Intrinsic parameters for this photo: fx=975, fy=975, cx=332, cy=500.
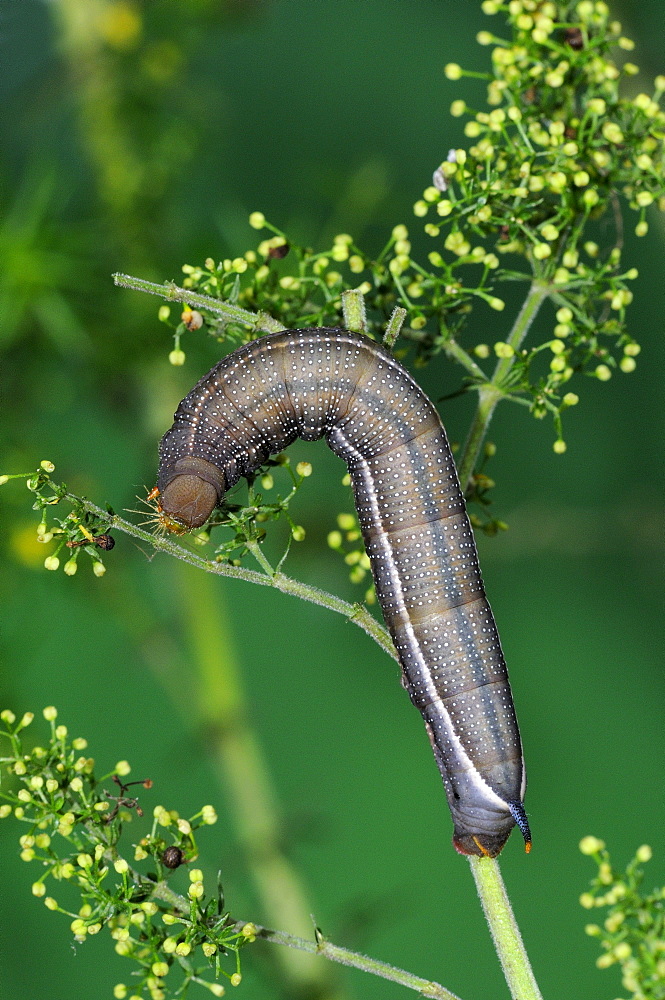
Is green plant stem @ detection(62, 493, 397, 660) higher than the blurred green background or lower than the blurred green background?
lower

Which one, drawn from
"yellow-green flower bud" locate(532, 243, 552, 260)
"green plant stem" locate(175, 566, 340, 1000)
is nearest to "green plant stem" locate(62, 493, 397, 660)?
"yellow-green flower bud" locate(532, 243, 552, 260)

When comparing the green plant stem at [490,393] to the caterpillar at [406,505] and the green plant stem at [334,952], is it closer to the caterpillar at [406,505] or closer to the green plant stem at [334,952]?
the caterpillar at [406,505]

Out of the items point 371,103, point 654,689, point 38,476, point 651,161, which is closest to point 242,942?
point 38,476

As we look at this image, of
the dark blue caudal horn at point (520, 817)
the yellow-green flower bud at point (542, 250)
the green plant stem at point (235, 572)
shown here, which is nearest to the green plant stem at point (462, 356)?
the yellow-green flower bud at point (542, 250)

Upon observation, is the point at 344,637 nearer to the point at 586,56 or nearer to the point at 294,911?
the point at 294,911

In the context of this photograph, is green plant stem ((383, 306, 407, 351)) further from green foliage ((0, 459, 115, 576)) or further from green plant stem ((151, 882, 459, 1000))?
green plant stem ((151, 882, 459, 1000))

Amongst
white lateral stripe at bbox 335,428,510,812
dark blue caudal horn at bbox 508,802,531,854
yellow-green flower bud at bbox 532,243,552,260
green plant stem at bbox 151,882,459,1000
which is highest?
yellow-green flower bud at bbox 532,243,552,260
